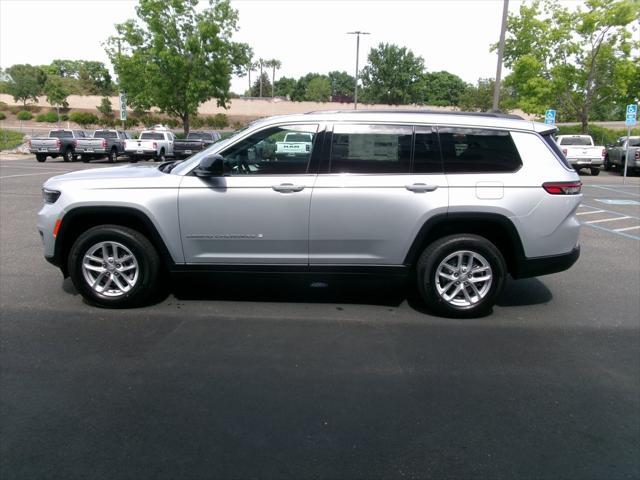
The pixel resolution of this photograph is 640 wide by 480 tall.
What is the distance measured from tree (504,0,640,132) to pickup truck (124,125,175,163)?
21.1m

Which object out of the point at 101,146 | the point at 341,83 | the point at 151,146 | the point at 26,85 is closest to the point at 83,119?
the point at 26,85

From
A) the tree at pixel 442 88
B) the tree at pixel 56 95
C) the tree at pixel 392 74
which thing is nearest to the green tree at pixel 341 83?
the tree at pixel 442 88

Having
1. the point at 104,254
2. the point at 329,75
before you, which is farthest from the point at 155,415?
the point at 329,75

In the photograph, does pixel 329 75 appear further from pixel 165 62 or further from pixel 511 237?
pixel 511 237

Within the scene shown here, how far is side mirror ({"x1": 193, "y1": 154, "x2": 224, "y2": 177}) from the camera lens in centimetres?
490

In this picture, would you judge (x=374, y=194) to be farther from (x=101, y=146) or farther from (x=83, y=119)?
(x=83, y=119)

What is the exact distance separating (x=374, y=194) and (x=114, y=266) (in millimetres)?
2557

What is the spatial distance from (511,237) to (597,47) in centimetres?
3130

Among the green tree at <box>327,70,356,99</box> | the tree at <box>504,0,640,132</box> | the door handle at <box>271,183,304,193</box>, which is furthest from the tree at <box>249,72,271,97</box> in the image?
the door handle at <box>271,183,304,193</box>

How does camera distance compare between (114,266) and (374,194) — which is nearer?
(374,194)

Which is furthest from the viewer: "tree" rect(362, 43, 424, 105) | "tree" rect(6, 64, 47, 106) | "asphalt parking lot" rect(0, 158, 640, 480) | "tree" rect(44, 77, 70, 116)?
"tree" rect(362, 43, 424, 105)

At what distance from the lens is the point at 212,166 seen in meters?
4.90

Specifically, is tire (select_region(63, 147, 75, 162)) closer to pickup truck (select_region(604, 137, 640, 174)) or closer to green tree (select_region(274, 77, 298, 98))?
pickup truck (select_region(604, 137, 640, 174))

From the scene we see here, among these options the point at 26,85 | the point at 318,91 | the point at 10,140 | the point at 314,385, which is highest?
the point at 318,91
